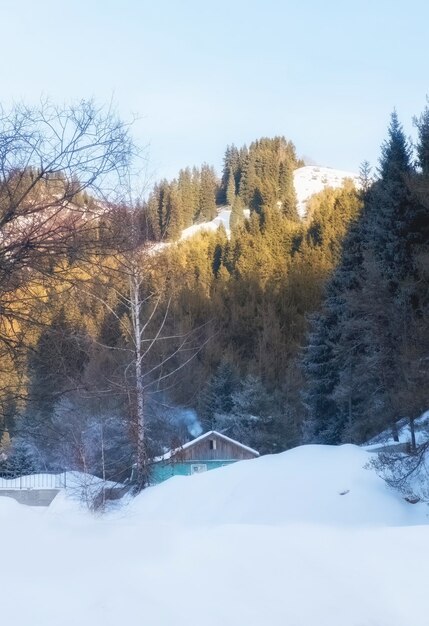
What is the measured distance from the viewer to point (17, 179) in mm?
6504

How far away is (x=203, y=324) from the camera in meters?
20.9

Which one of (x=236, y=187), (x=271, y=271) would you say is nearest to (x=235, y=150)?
(x=236, y=187)

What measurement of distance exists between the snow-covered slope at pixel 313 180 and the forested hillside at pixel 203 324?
3002cm

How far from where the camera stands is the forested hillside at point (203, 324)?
22.9ft

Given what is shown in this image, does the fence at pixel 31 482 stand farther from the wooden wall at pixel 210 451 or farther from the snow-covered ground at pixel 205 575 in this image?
the snow-covered ground at pixel 205 575

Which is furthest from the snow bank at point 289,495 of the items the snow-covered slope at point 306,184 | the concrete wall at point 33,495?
the snow-covered slope at point 306,184

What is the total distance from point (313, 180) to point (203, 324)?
341 feet

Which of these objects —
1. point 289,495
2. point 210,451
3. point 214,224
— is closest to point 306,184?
point 214,224

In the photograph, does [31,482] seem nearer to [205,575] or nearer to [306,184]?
[205,575]

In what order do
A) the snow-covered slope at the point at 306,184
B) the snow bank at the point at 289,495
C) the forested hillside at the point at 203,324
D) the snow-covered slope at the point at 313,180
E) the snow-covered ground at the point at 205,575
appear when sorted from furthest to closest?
the snow-covered slope at the point at 313,180 < the snow-covered slope at the point at 306,184 < the snow bank at the point at 289,495 < the forested hillside at the point at 203,324 < the snow-covered ground at the point at 205,575

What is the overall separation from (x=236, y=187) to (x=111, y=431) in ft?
323

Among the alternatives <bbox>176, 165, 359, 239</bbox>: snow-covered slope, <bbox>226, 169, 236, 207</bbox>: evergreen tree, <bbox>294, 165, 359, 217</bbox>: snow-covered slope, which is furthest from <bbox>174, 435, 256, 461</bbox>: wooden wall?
<bbox>226, 169, 236, 207</bbox>: evergreen tree

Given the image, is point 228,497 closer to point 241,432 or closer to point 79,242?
point 79,242

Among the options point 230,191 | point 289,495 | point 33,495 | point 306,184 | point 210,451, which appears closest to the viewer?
point 289,495
